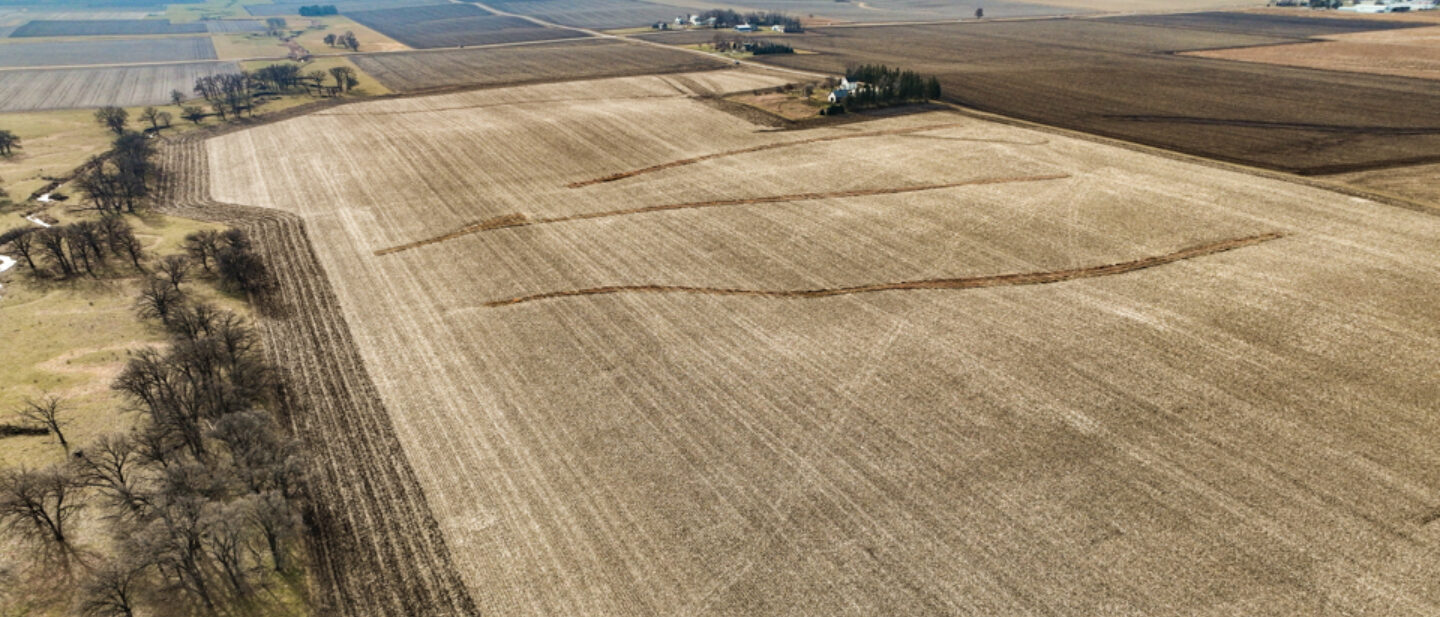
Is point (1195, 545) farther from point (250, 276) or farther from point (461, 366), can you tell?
point (250, 276)

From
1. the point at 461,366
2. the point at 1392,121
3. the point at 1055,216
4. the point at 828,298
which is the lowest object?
the point at 461,366

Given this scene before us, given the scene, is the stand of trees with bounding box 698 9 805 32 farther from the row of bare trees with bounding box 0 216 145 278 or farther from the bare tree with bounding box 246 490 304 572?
the bare tree with bounding box 246 490 304 572

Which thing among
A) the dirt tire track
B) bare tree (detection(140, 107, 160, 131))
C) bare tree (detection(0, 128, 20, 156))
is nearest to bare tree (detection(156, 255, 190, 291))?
the dirt tire track

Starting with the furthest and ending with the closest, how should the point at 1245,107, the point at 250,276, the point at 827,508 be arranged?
the point at 1245,107 < the point at 250,276 < the point at 827,508

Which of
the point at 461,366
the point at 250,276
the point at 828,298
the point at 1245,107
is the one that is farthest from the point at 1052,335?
the point at 1245,107

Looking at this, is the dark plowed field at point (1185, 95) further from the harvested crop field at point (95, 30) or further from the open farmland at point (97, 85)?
the harvested crop field at point (95, 30)
